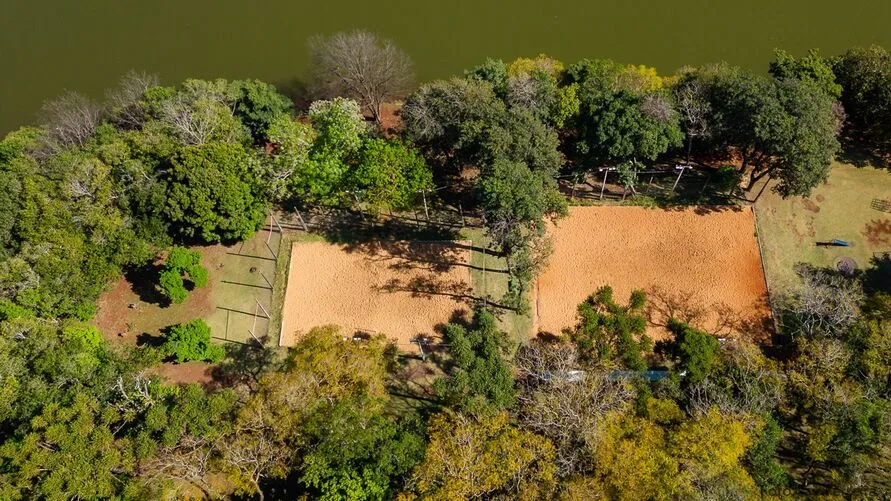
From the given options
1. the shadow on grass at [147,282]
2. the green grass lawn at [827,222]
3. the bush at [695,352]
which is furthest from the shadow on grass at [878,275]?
the shadow on grass at [147,282]

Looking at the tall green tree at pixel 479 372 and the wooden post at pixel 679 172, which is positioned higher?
the wooden post at pixel 679 172

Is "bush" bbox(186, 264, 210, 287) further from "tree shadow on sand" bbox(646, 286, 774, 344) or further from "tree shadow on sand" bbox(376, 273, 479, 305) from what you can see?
"tree shadow on sand" bbox(646, 286, 774, 344)

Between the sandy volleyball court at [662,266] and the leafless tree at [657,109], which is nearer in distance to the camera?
the sandy volleyball court at [662,266]

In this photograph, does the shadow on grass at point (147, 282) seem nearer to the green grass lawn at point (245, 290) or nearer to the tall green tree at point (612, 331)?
the green grass lawn at point (245, 290)

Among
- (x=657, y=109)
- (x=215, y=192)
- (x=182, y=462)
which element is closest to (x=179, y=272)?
(x=215, y=192)

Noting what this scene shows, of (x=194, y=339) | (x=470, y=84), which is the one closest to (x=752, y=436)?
(x=470, y=84)
